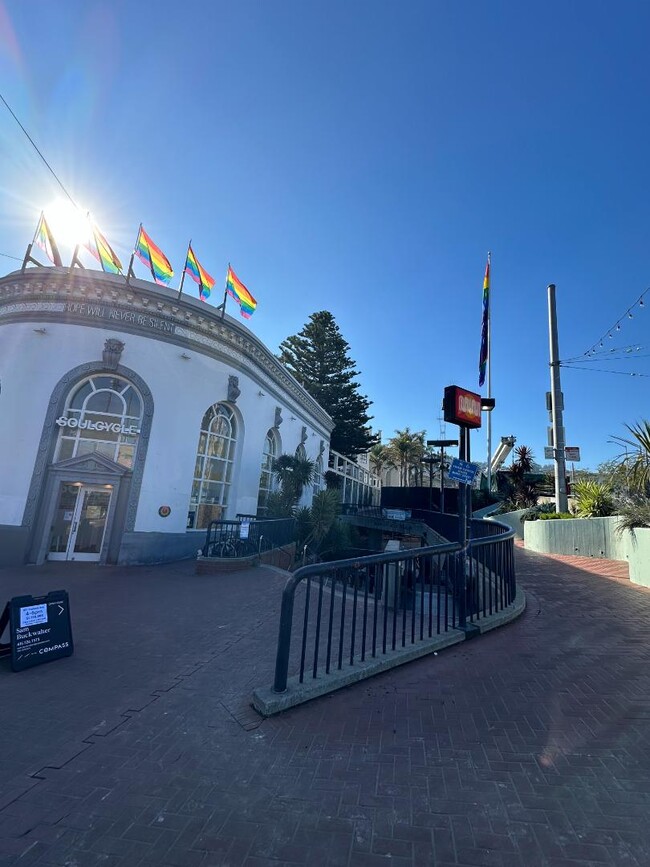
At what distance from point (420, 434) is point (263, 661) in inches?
2175

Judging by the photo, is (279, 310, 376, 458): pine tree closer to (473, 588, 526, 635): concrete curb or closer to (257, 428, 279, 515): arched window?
(257, 428, 279, 515): arched window

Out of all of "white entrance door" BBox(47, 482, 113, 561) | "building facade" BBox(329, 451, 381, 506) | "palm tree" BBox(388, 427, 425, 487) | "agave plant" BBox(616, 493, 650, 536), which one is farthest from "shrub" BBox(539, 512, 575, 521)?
"palm tree" BBox(388, 427, 425, 487)

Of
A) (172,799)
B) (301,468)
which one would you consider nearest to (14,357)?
(301,468)

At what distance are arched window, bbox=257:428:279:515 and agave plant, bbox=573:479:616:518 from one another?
11489mm

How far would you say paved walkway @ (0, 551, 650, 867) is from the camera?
6.72 feet

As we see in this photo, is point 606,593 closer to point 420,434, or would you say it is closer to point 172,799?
point 172,799

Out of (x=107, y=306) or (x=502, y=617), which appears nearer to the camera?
(x=502, y=617)

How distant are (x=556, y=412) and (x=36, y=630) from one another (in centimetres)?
1684

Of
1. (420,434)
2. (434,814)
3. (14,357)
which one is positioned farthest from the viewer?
(420,434)

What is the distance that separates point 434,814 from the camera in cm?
224

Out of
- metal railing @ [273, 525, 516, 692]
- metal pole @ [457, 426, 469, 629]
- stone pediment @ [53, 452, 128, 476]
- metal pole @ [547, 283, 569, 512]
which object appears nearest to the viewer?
metal railing @ [273, 525, 516, 692]

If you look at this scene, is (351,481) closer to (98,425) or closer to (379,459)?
(379,459)

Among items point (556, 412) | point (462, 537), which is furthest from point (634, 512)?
Answer: point (556, 412)

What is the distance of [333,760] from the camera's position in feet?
8.91
